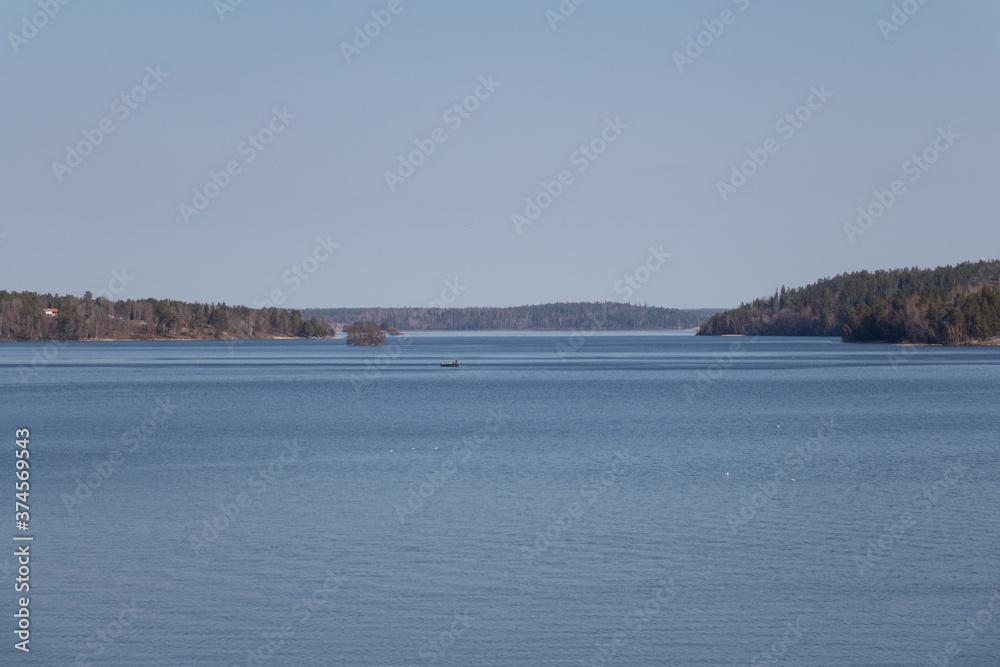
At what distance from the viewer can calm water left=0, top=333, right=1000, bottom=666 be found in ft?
46.3

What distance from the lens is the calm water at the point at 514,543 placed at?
14.1 m

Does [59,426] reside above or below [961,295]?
below

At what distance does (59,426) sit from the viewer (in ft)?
147

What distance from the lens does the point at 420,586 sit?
16609mm

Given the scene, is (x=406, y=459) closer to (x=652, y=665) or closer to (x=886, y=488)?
(x=886, y=488)

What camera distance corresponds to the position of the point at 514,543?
19.6 metres

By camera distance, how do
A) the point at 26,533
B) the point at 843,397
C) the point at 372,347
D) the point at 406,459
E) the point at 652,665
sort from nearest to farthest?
1. the point at 652,665
2. the point at 26,533
3. the point at 406,459
4. the point at 843,397
5. the point at 372,347

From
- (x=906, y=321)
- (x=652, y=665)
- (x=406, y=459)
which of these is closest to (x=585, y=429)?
(x=406, y=459)

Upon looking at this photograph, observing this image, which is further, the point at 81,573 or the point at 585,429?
the point at 585,429

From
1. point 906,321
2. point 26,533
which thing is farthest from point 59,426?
point 906,321

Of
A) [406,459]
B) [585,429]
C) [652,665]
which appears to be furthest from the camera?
[585,429]

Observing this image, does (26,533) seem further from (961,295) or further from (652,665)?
(961,295)

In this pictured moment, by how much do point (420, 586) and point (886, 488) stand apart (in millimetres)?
14793

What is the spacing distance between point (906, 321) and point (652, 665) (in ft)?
524
